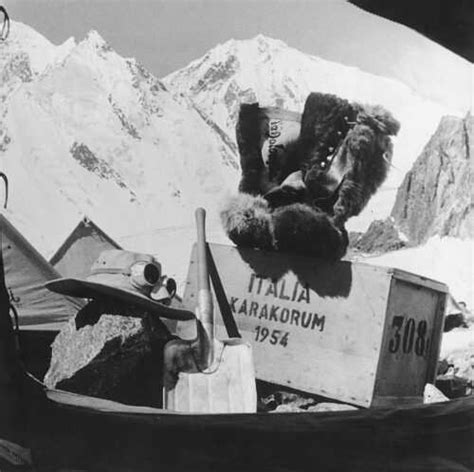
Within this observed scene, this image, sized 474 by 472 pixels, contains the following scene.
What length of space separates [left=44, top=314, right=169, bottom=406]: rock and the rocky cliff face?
78cm

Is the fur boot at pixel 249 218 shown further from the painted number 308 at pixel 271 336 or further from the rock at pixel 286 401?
the rock at pixel 286 401

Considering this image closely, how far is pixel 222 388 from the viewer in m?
3.53

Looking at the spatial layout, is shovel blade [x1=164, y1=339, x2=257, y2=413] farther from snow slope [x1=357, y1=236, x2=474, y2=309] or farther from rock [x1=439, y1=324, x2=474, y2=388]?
rock [x1=439, y1=324, x2=474, y2=388]

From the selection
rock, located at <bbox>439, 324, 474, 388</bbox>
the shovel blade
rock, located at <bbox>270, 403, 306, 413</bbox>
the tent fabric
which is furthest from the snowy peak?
rock, located at <bbox>439, 324, 474, 388</bbox>

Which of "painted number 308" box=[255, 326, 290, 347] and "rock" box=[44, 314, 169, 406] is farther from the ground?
"painted number 308" box=[255, 326, 290, 347]

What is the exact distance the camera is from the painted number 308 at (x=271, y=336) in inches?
142

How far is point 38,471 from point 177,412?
1.44ft

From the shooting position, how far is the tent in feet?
11.8

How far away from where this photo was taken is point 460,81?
369cm

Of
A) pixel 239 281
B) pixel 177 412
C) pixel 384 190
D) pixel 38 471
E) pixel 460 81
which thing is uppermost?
pixel 460 81

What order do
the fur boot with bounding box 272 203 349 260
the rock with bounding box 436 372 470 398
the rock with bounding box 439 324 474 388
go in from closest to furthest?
the fur boot with bounding box 272 203 349 260, the rock with bounding box 439 324 474 388, the rock with bounding box 436 372 470 398

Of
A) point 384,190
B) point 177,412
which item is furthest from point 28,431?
point 384,190

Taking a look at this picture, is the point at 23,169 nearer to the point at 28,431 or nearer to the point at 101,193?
the point at 101,193

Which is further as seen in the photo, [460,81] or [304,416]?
[460,81]
